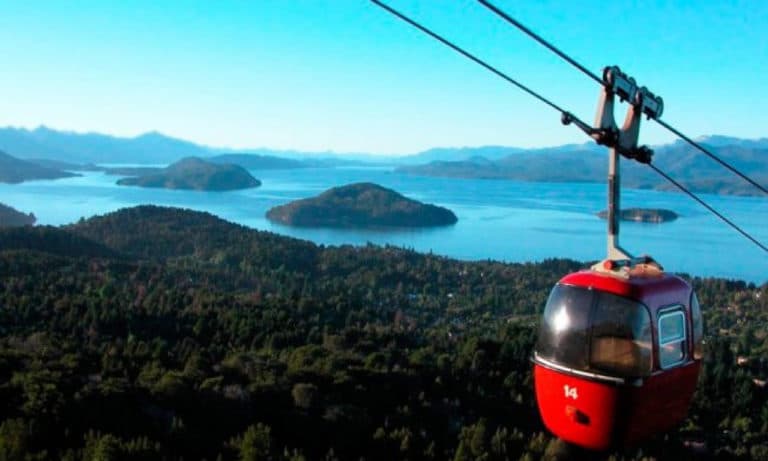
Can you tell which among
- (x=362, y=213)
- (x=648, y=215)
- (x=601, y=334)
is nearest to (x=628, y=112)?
(x=601, y=334)

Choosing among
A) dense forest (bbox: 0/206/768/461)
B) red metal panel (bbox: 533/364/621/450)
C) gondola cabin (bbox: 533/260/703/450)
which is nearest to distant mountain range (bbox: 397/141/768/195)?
dense forest (bbox: 0/206/768/461)

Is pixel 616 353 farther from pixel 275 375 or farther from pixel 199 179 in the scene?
pixel 199 179

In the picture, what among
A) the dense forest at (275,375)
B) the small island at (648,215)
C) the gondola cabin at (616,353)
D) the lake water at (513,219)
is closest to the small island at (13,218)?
the lake water at (513,219)

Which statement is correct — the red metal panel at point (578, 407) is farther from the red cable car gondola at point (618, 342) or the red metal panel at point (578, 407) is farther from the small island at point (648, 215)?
the small island at point (648, 215)

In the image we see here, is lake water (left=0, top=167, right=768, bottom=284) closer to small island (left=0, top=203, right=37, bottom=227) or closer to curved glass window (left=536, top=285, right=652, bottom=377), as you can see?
small island (left=0, top=203, right=37, bottom=227)

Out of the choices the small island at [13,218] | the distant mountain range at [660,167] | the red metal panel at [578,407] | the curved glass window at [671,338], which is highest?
the distant mountain range at [660,167]

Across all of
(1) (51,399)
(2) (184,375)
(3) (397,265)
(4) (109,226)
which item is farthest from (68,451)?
(4) (109,226)
